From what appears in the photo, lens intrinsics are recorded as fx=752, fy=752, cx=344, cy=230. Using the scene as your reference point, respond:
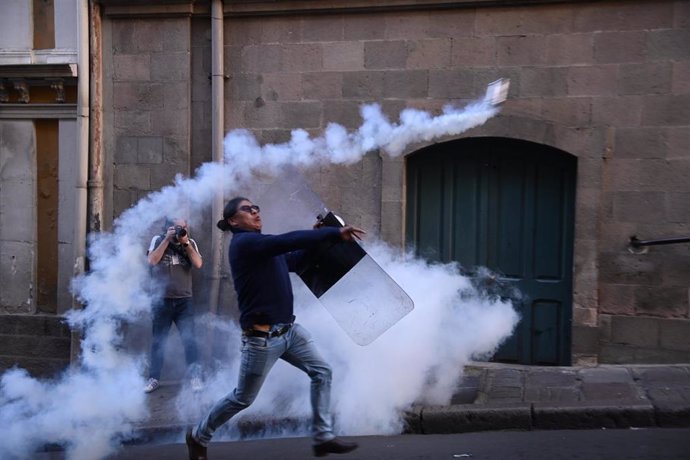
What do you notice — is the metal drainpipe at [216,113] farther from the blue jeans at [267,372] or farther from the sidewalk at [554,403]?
the blue jeans at [267,372]

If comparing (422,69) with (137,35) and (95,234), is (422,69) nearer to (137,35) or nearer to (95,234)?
(137,35)

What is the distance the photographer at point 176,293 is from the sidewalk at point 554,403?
0.48 metres

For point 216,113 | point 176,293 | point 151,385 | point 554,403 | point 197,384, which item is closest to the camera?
point 554,403

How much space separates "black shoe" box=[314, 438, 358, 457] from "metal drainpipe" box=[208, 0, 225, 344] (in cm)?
317

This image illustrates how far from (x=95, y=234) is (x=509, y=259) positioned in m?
4.36

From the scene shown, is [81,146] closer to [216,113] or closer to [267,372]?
[216,113]

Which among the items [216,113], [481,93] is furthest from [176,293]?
[481,93]

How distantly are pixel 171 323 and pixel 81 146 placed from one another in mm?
2214

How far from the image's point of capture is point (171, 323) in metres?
7.34

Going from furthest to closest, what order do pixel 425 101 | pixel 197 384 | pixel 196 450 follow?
pixel 425 101 → pixel 197 384 → pixel 196 450

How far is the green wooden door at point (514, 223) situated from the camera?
24.2 ft

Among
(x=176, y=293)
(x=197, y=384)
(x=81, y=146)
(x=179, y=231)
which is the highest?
(x=81, y=146)

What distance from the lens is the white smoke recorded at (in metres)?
5.86

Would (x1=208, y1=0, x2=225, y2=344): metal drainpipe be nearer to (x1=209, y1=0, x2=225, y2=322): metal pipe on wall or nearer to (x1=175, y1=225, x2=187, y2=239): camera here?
(x1=209, y1=0, x2=225, y2=322): metal pipe on wall
